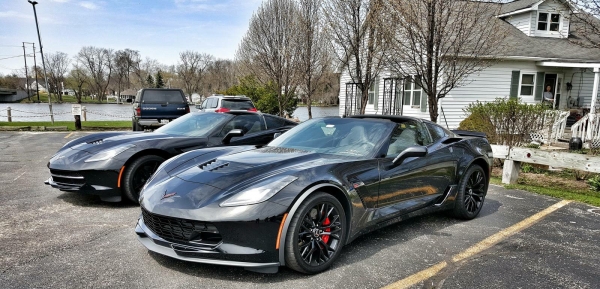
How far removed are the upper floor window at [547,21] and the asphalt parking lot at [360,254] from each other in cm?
1708

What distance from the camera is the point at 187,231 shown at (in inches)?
113

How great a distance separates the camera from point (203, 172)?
330 centimetres

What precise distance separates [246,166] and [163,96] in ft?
39.8

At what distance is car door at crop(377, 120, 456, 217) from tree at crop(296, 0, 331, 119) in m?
12.7

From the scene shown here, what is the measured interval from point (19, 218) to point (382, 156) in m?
4.20

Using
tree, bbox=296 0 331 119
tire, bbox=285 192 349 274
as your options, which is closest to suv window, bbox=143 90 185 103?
tree, bbox=296 0 331 119

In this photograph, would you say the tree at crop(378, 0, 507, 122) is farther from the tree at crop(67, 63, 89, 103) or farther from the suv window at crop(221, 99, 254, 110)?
the tree at crop(67, 63, 89, 103)

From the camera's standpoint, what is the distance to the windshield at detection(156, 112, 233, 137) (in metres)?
5.89

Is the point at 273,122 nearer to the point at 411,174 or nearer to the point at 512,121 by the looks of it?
the point at 411,174

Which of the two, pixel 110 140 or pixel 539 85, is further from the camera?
pixel 539 85

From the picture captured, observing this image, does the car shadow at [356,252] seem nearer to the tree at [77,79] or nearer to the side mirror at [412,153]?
the side mirror at [412,153]

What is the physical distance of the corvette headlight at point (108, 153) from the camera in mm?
4793

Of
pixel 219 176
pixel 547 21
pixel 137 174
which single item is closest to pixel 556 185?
pixel 219 176

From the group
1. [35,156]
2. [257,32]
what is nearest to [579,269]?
[35,156]
